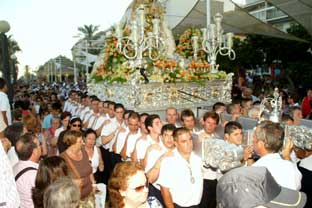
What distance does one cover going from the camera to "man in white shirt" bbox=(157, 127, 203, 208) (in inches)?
142

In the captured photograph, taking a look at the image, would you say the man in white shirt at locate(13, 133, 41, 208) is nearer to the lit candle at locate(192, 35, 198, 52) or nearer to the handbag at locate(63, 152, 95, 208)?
the handbag at locate(63, 152, 95, 208)

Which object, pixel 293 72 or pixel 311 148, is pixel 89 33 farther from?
pixel 311 148

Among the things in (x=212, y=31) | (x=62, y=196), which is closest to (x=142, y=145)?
(x=62, y=196)

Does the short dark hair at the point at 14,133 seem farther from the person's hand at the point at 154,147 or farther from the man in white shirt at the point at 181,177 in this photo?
the man in white shirt at the point at 181,177

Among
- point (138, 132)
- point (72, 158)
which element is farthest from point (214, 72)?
point (72, 158)

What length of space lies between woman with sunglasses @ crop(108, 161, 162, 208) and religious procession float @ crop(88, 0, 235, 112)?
16.1 ft

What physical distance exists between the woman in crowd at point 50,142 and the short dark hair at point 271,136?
3.66 metres

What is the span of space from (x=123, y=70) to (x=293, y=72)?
12.2 meters

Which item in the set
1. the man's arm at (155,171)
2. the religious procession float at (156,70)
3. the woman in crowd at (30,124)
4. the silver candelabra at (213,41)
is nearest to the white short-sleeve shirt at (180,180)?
the man's arm at (155,171)

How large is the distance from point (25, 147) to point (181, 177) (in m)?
1.60

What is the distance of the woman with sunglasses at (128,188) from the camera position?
2.54m

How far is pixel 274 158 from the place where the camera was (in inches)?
118

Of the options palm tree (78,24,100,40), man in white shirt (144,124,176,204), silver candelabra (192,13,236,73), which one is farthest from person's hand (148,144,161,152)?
palm tree (78,24,100,40)

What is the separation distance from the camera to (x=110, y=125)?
259 inches
